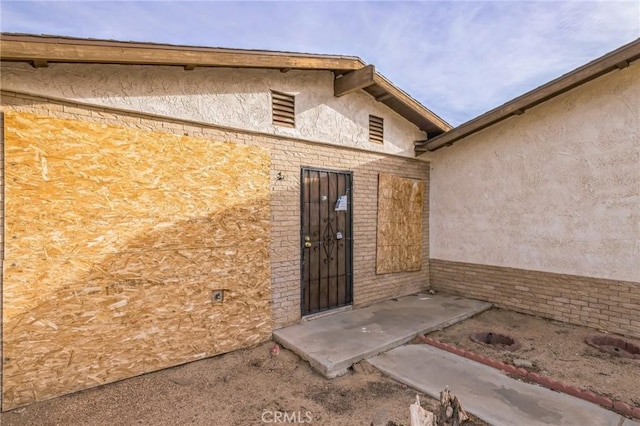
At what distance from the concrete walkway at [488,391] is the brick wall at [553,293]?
113 inches

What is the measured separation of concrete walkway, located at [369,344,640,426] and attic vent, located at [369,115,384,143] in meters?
4.37

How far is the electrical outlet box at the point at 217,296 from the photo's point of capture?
463 centimetres

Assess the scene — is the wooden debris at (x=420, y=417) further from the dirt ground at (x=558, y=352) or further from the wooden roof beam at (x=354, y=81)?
the wooden roof beam at (x=354, y=81)

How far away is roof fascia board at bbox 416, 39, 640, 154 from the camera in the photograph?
4863mm

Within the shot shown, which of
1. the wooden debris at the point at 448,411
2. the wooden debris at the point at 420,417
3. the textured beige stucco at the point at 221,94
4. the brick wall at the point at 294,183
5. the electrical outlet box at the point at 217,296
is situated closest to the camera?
the wooden debris at the point at 420,417

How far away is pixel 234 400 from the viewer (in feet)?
12.0

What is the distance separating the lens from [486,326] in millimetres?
5895

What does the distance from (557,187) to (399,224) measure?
319 cm

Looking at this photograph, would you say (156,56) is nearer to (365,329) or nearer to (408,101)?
(408,101)

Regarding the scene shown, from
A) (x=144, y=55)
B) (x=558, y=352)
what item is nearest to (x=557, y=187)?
(x=558, y=352)

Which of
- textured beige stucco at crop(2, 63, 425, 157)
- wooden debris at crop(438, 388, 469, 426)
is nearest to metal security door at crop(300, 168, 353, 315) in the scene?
textured beige stucco at crop(2, 63, 425, 157)

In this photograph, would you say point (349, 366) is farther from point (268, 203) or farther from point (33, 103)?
point (33, 103)

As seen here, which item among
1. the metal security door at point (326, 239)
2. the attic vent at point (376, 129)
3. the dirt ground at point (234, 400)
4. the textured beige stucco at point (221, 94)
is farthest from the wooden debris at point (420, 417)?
the attic vent at point (376, 129)

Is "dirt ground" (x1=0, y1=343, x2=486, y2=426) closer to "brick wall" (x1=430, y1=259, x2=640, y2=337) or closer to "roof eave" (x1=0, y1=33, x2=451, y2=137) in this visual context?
"roof eave" (x1=0, y1=33, x2=451, y2=137)
